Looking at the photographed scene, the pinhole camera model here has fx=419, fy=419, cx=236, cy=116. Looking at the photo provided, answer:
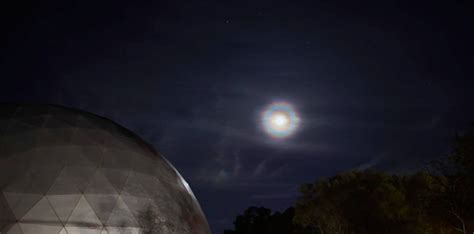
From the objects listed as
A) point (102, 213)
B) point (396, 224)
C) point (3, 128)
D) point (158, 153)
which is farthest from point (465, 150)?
point (3, 128)

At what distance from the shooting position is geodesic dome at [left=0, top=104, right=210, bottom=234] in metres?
13.4

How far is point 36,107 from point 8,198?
16.9 ft

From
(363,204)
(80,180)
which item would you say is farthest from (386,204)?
(80,180)

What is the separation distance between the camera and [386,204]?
161 feet

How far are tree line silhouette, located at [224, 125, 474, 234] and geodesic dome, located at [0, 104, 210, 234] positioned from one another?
2601 centimetres

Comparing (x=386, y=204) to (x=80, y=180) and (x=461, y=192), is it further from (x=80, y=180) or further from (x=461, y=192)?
(x=80, y=180)

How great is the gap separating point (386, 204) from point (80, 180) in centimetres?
4228

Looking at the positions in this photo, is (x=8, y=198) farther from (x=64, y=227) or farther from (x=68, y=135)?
(x=68, y=135)

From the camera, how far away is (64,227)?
13242 millimetres

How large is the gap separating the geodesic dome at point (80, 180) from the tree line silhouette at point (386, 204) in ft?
85.3

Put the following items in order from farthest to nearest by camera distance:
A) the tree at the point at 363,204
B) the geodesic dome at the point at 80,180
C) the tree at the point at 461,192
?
the tree at the point at 363,204, the tree at the point at 461,192, the geodesic dome at the point at 80,180

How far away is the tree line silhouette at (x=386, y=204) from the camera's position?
116 ft

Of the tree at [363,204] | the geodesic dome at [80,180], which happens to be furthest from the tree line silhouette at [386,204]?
the geodesic dome at [80,180]

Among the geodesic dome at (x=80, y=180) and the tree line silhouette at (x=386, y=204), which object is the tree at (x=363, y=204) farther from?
the geodesic dome at (x=80, y=180)
